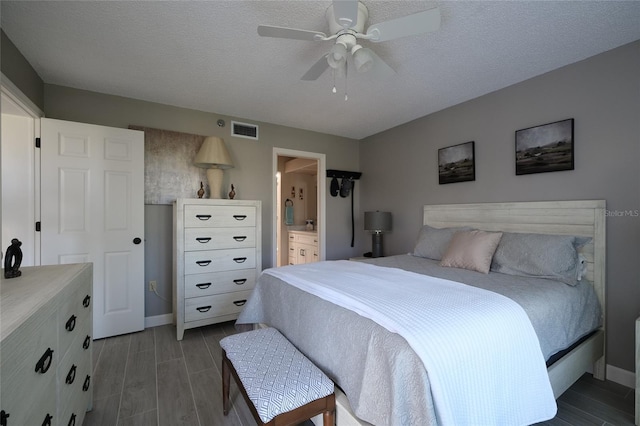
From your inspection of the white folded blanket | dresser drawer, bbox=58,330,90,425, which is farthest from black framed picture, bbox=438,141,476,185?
dresser drawer, bbox=58,330,90,425

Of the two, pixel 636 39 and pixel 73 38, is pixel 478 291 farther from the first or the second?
pixel 73 38

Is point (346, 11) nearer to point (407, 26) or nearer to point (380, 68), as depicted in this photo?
point (407, 26)

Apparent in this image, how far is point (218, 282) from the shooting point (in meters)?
2.86

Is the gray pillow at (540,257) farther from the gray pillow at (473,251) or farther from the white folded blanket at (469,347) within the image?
the white folded blanket at (469,347)

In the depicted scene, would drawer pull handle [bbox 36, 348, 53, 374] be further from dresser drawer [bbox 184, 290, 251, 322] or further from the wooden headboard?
the wooden headboard

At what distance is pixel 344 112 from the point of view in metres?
3.30

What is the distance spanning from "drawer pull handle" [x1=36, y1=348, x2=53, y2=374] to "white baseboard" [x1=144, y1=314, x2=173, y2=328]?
7.27 feet

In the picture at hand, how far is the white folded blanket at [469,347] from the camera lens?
1.00m

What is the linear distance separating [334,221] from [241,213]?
1.70 metres

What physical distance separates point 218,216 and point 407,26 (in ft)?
7.53

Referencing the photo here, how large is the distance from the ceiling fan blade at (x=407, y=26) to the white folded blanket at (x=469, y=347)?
55.0 inches

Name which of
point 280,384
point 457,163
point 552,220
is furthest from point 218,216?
point 552,220

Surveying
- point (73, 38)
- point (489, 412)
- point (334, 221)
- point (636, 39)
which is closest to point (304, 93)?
point (73, 38)

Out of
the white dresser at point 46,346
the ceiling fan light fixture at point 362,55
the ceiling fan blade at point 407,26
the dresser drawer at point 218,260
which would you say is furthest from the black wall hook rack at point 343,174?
the white dresser at point 46,346
